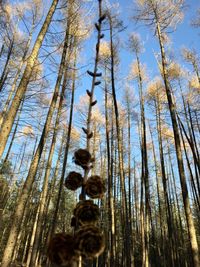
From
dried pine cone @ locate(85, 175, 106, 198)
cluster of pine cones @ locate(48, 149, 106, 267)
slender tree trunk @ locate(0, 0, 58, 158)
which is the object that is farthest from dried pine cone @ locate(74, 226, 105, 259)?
slender tree trunk @ locate(0, 0, 58, 158)

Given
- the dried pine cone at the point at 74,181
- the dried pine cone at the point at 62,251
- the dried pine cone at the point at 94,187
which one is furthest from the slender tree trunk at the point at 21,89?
the dried pine cone at the point at 62,251

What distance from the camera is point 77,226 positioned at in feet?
4.54

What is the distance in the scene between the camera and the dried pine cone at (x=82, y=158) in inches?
62.2

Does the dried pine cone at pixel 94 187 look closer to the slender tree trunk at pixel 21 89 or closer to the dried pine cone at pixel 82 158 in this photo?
the dried pine cone at pixel 82 158

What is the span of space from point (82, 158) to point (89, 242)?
0.53 meters

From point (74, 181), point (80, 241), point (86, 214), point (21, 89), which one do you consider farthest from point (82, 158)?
point (21, 89)

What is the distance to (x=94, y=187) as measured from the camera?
150 centimetres

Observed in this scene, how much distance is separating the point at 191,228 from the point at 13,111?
408 centimetres

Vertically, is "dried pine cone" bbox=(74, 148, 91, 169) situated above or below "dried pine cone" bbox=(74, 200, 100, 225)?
above

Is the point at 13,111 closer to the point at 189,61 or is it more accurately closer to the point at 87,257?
the point at 87,257

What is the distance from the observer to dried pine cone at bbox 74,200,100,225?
4.52ft

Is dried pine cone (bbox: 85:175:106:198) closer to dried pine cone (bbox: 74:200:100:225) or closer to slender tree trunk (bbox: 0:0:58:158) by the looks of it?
dried pine cone (bbox: 74:200:100:225)

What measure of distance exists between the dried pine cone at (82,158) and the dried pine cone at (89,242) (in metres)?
0.42

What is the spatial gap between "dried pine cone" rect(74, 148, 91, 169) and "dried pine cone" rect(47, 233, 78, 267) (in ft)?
1.50
